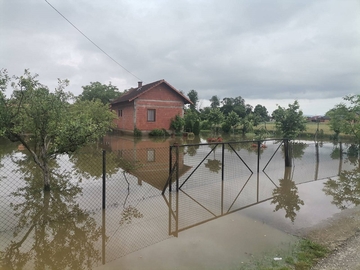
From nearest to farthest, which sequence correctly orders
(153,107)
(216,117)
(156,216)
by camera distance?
1. (156,216)
2. (153,107)
3. (216,117)

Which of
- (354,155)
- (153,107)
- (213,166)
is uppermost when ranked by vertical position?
(153,107)

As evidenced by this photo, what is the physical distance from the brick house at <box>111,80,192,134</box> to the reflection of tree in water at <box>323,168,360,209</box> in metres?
17.8

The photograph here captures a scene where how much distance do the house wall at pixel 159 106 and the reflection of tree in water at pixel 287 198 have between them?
17793 mm

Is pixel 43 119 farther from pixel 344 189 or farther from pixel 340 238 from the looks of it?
pixel 344 189

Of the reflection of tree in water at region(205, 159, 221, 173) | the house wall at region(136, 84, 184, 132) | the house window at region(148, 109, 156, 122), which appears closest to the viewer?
the reflection of tree in water at region(205, 159, 221, 173)

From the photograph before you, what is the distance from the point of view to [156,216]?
4836 mm

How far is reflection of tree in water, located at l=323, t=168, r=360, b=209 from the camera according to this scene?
5953 mm

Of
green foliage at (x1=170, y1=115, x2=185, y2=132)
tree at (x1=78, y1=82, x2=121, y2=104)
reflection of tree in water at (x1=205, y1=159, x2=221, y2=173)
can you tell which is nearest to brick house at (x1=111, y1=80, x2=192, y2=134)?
green foliage at (x1=170, y1=115, x2=185, y2=132)

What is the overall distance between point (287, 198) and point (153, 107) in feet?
63.7

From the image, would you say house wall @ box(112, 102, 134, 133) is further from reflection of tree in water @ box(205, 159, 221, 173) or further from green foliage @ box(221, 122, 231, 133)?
reflection of tree in water @ box(205, 159, 221, 173)

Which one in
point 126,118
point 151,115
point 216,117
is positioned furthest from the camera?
point 216,117

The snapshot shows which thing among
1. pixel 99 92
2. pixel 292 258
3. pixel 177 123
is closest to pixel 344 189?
pixel 292 258

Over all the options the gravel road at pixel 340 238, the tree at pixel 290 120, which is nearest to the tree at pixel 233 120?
the tree at pixel 290 120

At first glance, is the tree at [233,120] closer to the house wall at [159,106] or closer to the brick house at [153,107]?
the brick house at [153,107]
